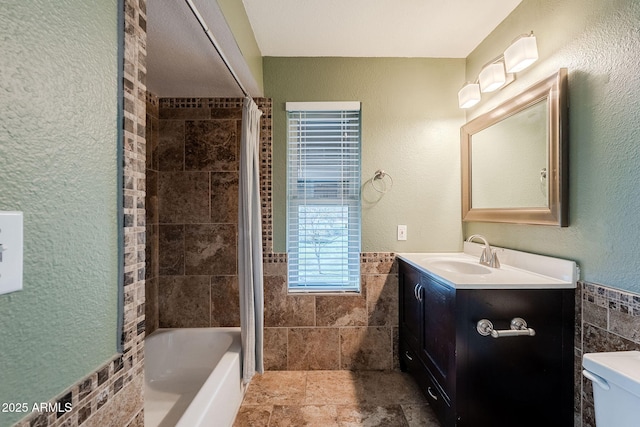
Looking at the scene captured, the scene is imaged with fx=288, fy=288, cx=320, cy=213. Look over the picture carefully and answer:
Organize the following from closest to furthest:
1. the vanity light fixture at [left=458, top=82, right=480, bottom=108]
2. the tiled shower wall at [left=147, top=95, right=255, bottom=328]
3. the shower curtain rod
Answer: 1. the shower curtain rod
2. the vanity light fixture at [left=458, top=82, right=480, bottom=108]
3. the tiled shower wall at [left=147, top=95, right=255, bottom=328]

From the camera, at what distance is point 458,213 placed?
7.63ft

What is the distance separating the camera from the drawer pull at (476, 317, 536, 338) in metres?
1.31

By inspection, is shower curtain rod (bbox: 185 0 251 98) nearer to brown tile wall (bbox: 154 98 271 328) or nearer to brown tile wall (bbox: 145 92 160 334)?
brown tile wall (bbox: 154 98 271 328)

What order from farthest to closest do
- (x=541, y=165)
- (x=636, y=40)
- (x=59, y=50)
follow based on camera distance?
(x=541, y=165)
(x=636, y=40)
(x=59, y=50)

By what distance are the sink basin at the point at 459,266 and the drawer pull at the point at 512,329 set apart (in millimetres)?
441

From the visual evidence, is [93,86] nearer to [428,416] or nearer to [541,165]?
[541,165]

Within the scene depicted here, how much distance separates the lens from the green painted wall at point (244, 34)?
1.47m

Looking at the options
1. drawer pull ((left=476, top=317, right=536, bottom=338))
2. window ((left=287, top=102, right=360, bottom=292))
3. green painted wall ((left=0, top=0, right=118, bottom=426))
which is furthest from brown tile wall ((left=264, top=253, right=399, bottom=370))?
green painted wall ((left=0, top=0, right=118, bottom=426))

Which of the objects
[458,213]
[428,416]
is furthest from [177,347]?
[458,213]

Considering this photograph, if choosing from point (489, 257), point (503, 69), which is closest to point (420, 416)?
point (489, 257)

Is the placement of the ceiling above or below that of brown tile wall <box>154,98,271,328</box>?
above

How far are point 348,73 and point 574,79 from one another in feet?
4.71

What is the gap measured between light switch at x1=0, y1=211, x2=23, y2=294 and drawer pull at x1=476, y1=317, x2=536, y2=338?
155 cm

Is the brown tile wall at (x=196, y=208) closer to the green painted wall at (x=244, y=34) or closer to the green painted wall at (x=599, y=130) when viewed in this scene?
the green painted wall at (x=244, y=34)
